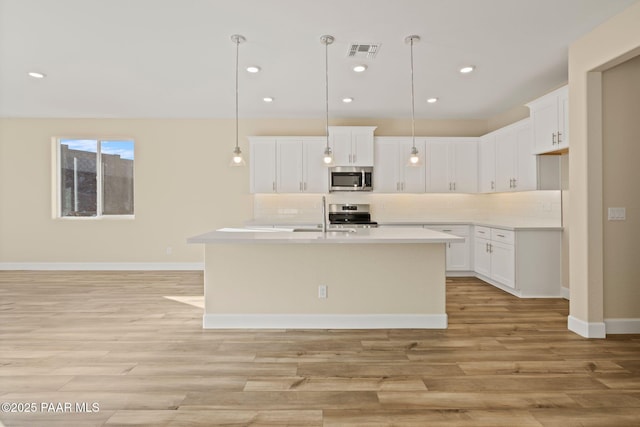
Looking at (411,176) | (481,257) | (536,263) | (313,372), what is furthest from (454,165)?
(313,372)

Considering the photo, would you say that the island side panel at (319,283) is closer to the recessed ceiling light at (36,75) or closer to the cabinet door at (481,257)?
the cabinet door at (481,257)

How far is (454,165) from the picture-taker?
598cm

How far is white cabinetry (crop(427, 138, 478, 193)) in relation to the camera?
597 centimetres

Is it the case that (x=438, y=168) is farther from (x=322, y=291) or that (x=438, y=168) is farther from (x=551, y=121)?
(x=322, y=291)

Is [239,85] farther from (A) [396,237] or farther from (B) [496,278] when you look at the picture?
(B) [496,278]

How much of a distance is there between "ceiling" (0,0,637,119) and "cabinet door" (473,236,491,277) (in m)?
2.21

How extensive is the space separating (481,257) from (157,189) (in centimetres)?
580

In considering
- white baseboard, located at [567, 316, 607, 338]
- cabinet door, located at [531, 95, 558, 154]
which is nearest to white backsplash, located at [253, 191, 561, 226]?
cabinet door, located at [531, 95, 558, 154]

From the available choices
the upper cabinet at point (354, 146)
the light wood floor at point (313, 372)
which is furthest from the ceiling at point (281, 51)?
the light wood floor at point (313, 372)

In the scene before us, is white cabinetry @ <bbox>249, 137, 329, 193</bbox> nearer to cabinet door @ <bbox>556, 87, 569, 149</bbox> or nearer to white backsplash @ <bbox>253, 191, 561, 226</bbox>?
white backsplash @ <bbox>253, 191, 561, 226</bbox>

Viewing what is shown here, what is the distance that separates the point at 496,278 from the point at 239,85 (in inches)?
179

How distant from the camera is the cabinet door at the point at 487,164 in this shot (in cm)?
557

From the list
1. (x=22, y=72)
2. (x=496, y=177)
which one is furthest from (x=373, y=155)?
(x=22, y=72)

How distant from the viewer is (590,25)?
2.99 metres
